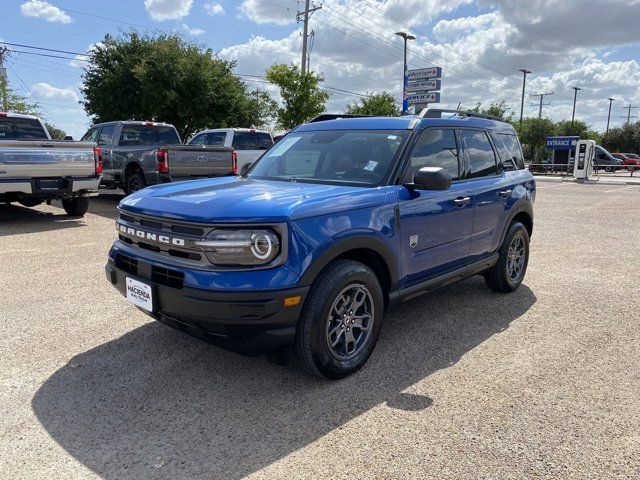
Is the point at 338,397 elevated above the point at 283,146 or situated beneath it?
situated beneath

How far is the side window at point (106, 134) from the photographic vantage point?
11945mm

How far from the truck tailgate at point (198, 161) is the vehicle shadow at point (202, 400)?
6.01 meters

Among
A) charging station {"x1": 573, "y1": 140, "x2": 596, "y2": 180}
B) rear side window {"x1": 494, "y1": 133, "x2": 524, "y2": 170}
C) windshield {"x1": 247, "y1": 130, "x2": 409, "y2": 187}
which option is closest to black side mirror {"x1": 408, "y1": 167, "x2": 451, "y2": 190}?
windshield {"x1": 247, "y1": 130, "x2": 409, "y2": 187}

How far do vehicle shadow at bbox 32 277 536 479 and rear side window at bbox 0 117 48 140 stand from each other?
27.4ft

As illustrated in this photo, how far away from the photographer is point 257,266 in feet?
9.30

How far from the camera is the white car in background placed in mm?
12445

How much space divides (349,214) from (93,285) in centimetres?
346

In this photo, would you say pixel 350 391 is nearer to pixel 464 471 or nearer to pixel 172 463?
pixel 464 471

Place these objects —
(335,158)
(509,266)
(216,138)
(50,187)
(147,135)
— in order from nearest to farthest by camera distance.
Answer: (335,158) → (509,266) → (50,187) → (147,135) → (216,138)

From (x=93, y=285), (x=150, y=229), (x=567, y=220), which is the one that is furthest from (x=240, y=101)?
(x=150, y=229)

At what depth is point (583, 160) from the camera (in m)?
26.9

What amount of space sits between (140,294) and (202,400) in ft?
2.56

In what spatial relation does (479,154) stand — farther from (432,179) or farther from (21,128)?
(21,128)

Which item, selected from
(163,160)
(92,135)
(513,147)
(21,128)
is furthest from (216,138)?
(513,147)
